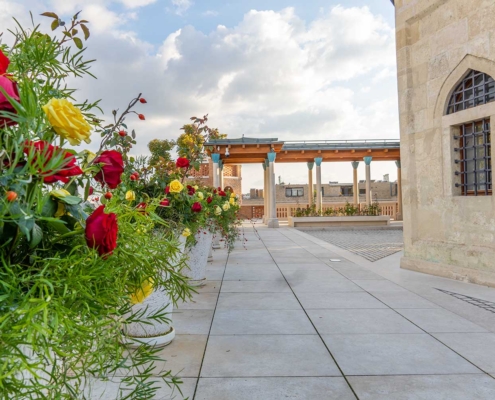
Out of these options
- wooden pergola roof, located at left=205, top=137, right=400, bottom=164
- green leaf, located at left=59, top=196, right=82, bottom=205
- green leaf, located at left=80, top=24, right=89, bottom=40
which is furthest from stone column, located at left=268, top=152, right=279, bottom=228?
green leaf, located at left=59, top=196, right=82, bottom=205

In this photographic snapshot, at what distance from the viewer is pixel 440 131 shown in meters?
5.50

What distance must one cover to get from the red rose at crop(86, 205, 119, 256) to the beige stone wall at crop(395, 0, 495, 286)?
5.19 m

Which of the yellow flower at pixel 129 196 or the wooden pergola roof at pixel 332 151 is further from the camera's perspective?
the wooden pergola roof at pixel 332 151

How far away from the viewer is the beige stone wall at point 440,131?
4.86 m

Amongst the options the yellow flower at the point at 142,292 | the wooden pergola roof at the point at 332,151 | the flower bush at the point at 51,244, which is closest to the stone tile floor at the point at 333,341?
the yellow flower at the point at 142,292

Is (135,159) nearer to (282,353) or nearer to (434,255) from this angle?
(282,353)

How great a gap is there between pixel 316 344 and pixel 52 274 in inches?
98.8

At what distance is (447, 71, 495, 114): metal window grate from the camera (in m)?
4.85

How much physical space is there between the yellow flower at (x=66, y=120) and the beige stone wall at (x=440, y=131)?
17.2 ft

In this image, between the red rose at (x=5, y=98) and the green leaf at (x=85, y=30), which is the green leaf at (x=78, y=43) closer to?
the green leaf at (x=85, y=30)

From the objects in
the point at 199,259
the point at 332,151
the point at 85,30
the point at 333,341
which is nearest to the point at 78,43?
the point at 85,30

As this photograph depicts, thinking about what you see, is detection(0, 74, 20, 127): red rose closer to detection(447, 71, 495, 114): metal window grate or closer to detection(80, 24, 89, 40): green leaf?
detection(80, 24, 89, 40): green leaf

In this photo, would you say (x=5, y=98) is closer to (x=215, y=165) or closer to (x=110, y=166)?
(x=110, y=166)

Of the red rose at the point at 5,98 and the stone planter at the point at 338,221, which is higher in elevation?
the red rose at the point at 5,98
